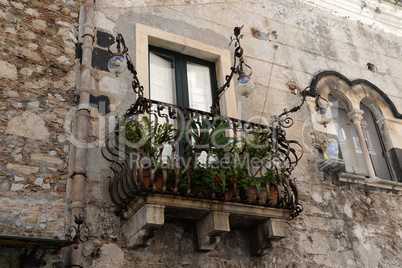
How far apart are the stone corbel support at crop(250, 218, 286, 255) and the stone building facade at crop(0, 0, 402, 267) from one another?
58mm

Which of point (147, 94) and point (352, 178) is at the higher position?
point (147, 94)

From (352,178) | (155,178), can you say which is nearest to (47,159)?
(155,178)

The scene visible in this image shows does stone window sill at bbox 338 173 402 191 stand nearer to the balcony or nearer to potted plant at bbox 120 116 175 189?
the balcony

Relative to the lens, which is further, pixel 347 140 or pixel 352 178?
pixel 347 140

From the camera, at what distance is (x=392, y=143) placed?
7898mm

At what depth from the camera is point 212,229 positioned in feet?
16.8

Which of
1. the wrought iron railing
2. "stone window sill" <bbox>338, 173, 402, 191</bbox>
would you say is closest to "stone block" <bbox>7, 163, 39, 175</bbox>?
the wrought iron railing

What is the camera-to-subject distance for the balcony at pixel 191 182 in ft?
16.1

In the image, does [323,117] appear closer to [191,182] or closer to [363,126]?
[363,126]

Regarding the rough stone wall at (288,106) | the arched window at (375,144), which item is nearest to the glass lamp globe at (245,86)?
the rough stone wall at (288,106)

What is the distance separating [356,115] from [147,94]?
3.70 meters

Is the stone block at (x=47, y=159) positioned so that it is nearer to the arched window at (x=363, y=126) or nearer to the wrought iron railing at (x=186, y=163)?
the wrought iron railing at (x=186, y=163)

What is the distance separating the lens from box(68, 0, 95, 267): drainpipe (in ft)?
16.0

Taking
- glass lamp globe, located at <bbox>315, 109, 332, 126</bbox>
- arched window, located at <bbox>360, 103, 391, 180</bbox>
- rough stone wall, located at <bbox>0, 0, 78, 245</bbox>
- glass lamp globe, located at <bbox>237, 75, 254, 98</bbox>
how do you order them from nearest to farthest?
rough stone wall, located at <bbox>0, 0, 78, 245</bbox>
glass lamp globe, located at <bbox>237, 75, 254, 98</bbox>
glass lamp globe, located at <bbox>315, 109, 332, 126</bbox>
arched window, located at <bbox>360, 103, 391, 180</bbox>
